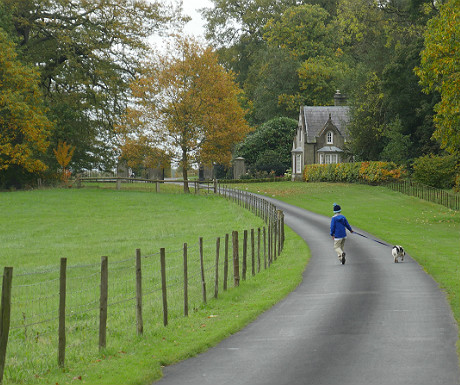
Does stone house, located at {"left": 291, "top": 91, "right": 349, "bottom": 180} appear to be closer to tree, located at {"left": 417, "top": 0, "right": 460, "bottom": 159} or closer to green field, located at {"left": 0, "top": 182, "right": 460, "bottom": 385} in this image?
green field, located at {"left": 0, "top": 182, "right": 460, "bottom": 385}

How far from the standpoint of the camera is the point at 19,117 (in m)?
54.7

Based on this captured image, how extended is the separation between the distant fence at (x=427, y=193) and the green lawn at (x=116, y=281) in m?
15.1

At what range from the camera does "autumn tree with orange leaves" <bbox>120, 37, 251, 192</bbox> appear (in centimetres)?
6072

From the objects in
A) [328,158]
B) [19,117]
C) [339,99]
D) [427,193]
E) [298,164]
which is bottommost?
[427,193]

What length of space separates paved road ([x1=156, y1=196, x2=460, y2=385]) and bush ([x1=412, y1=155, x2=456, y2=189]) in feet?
112

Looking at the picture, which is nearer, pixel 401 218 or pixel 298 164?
pixel 401 218

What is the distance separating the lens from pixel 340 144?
84188 mm

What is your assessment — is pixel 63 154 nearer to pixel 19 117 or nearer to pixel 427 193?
pixel 19 117

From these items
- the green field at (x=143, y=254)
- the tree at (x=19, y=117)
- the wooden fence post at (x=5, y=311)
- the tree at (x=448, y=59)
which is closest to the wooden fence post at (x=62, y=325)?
the green field at (x=143, y=254)

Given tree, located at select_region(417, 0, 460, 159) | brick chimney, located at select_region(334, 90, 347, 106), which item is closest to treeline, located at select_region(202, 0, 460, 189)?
tree, located at select_region(417, 0, 460, 159)

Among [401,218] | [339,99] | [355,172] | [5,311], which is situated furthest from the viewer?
[339,99]

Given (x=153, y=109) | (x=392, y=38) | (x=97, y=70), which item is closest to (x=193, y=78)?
(x=153, y=109)

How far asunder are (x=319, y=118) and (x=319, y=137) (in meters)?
3.07

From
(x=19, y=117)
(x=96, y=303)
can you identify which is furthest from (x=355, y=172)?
(x=96, y=303)
